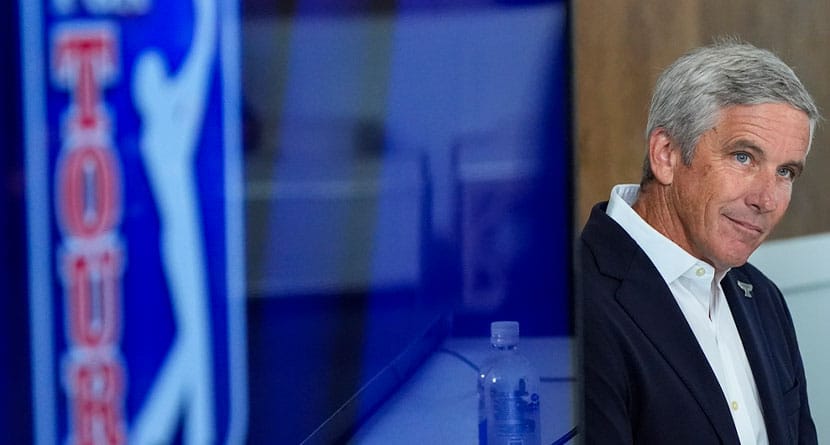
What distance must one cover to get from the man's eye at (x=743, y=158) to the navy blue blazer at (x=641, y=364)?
232 millimetres

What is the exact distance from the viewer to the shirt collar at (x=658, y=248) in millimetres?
2021

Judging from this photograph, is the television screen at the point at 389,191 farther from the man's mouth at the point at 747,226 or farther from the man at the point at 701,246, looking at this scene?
the man's mouth at the point at 747,226

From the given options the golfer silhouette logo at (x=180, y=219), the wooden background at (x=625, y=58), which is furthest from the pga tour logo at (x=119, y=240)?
the wooden background at (x=625, y=58)

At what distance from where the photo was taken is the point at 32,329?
3.06 ft

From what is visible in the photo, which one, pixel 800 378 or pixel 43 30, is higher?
pixel 43 30

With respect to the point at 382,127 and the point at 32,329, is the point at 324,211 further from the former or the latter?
the point at 32,329

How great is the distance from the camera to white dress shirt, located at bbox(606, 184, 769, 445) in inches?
78.9

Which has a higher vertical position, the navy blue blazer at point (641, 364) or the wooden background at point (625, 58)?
the wooden background at point (625, 58)

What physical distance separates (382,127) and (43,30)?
334 mm

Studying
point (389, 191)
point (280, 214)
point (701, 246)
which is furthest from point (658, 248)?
point (280, 214)

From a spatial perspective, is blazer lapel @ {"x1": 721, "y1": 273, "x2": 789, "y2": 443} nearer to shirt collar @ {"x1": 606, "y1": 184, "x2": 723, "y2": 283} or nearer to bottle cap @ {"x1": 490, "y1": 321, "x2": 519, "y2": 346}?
shirt collar @ {"x1": 606, "y1": 184, "x2": 723, "y2": 283}

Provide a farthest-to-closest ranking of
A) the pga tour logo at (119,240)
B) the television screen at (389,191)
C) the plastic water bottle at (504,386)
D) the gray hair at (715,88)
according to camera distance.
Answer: the gray hair at (715,88), the plastic water bottle at (504,386), the television screen at (389,191), the pga tour logo at (119,240)

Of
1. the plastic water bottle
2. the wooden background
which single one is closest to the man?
the wooden background

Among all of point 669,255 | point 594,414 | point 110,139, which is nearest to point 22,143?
point 110,139
